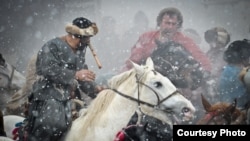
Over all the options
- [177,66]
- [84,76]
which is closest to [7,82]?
[84,76]

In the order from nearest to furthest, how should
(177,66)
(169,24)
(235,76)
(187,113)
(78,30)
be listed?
1. (187,113)
2. (78,30)
3. (235,76)
4. (177,66)
5. (169,24)

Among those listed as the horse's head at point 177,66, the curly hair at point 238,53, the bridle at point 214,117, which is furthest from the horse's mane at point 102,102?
the curly hair at point 238,53

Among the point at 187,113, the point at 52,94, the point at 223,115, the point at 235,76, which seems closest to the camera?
the point at 187,113

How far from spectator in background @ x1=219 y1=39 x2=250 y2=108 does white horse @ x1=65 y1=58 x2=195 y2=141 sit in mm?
1712

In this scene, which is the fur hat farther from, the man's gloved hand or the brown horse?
the brown horse

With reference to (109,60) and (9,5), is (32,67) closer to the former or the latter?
(109,60)

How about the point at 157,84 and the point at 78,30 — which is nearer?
the point at 157,84

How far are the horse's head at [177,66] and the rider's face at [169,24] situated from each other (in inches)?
40.4

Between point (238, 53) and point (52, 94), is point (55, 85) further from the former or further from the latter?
point (238, 53)

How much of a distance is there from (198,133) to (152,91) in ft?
2.13

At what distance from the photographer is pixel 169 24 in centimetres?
643

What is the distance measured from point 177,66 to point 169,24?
1622mm

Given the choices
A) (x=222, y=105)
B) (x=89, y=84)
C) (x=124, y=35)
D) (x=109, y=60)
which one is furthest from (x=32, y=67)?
(x=124, y=35)

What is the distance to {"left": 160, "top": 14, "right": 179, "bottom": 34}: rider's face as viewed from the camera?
6.30 metres
